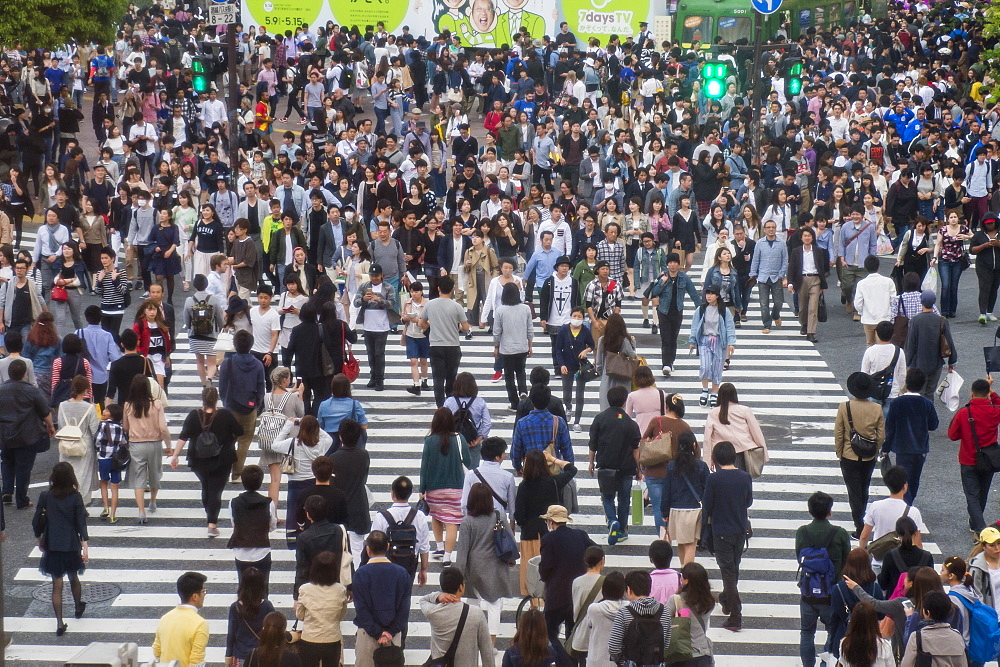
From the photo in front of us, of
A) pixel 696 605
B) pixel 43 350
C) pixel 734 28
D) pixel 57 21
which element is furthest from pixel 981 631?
pixel 734 28

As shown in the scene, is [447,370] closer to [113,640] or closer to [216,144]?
[113,640]

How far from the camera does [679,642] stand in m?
9.23

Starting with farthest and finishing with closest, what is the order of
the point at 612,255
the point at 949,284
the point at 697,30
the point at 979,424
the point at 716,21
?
1. the point at 697,30
2. the point at 716,21
3. the point at 949,284
4. the point at 612,255
5. the point at 979,424

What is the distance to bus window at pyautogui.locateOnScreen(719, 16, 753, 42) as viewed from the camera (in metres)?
41.1

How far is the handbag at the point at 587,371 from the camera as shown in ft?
52.1

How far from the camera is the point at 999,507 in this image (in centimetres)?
1427

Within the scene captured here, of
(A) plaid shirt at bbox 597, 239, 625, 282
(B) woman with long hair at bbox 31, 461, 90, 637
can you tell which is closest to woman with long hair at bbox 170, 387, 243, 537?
(B) woman with long hair at bbox 31, 461, 90, 637

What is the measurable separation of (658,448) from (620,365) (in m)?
Answer: 2.73

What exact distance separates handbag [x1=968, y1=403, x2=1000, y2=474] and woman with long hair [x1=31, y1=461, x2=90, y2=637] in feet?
26.4

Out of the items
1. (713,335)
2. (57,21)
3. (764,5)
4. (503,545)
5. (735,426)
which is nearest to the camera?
(503,545)

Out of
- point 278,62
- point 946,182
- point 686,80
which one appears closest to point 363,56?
point 278,62

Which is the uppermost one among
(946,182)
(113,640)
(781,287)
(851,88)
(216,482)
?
(851,88)

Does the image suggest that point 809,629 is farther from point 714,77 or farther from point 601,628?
point 714,77

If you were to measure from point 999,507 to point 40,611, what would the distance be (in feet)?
30.8
